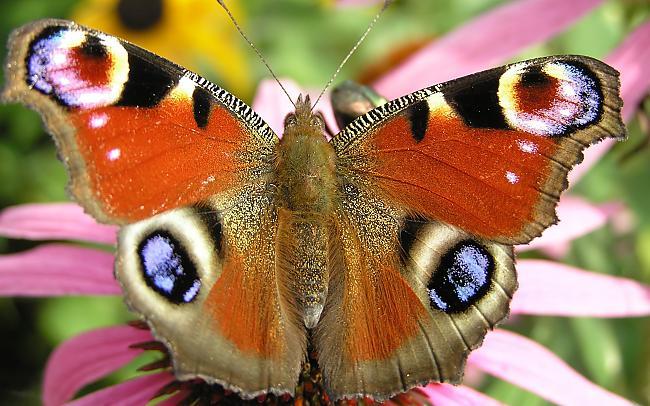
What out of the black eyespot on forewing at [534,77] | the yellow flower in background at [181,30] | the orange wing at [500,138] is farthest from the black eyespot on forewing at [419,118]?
the yellow flower in background at [181,30]

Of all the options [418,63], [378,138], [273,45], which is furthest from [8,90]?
[273,45]

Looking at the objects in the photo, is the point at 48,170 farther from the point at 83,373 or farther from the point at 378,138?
the point at 378,138

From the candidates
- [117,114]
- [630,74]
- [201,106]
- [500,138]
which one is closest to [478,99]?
[500,138]

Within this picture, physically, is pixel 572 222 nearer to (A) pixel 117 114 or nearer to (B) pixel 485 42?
(B) pixel 485 42

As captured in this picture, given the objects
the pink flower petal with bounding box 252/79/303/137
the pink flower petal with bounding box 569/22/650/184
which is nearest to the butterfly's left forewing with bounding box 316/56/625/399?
the pink flower petal with bounding box 569/22/650/184

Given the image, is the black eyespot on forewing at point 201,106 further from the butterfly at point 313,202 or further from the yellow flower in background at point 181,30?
the yellow flower in background at point 181,30

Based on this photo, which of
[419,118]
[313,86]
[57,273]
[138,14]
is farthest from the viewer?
[138,14]
